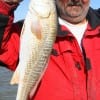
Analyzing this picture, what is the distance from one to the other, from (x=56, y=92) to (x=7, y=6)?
1224 mm

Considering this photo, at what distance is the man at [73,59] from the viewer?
602cm

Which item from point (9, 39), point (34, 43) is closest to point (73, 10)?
point (9, 39)

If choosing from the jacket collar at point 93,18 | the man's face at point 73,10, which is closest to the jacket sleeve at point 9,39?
the man's face at point 73,10

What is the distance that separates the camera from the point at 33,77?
5309mm

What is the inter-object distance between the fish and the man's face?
987mm

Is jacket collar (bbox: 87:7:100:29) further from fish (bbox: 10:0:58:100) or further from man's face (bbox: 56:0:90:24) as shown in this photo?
fish (bbox: 10:0:58:100)

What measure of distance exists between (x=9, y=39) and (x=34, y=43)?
993mm

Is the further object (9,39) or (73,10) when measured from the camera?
(73,10)

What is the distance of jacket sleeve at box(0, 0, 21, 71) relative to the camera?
19.3 ft

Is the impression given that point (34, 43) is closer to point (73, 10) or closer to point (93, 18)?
point (73, 10)

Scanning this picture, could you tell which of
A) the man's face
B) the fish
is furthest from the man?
the fish

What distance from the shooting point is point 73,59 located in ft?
20.2

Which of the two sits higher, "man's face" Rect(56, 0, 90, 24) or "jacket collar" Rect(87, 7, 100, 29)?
"man's face" Rect(56, 0, 90, 24)

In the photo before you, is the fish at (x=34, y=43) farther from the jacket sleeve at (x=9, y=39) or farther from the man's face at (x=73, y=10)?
the man's face at (x=73, y=10)
